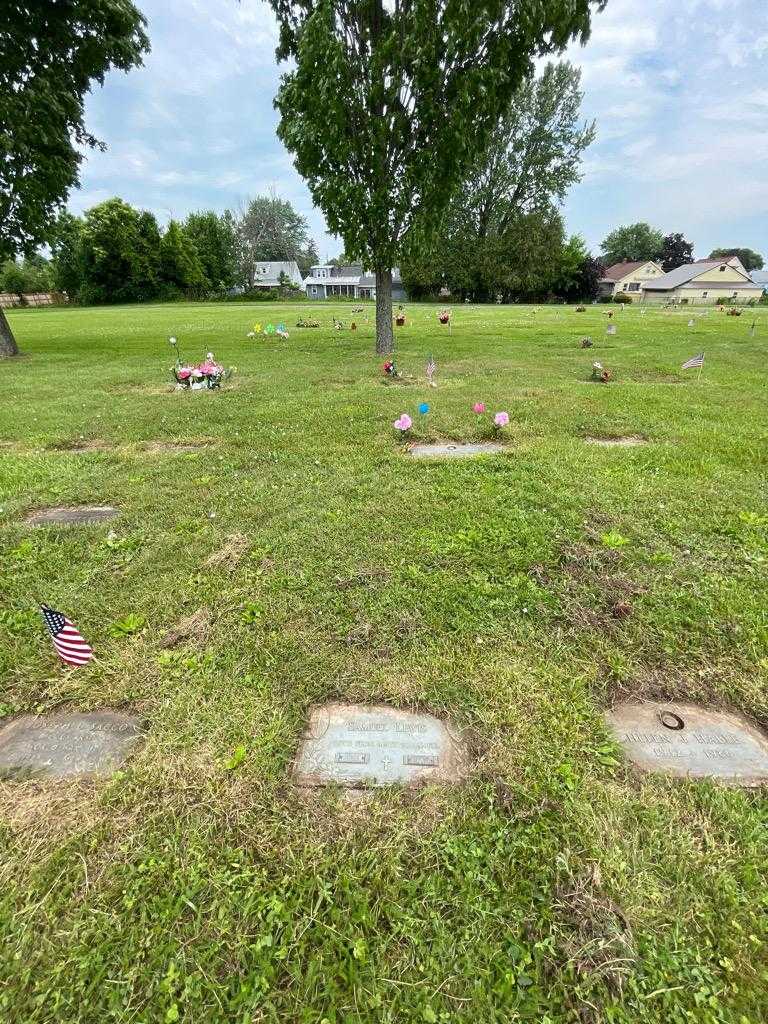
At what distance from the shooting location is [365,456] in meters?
4.37

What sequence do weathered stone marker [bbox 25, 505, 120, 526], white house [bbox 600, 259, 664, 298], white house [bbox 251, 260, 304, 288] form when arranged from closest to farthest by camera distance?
weathered stone marker [bbox 25, 505, 120, 526], white house [bbox 600, 259, 664, 298], white house [bbox 251, 260, 304, 288]

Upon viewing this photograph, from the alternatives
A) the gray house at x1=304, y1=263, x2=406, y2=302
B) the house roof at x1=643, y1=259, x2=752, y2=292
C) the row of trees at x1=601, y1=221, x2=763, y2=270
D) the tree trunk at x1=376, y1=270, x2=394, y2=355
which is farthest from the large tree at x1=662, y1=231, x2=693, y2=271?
the tree trunk at x1=376, y1=270, x2=394, y2=355

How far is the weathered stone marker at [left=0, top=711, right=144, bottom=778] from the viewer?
5.29 ft

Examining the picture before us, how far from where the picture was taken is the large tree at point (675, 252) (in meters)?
74.9

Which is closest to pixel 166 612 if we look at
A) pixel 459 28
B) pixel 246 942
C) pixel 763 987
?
pixel 246 942

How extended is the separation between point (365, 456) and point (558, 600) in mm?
2467

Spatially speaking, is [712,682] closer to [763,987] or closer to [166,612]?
[763,987]

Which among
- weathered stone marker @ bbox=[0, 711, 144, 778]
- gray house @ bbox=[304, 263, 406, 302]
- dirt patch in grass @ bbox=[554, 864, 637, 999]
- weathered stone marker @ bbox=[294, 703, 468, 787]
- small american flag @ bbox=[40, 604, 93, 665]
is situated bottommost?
dirt patch in grass @ bbox=[554, 864, 637, 999]

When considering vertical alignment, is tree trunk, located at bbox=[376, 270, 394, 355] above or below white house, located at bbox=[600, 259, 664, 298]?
below

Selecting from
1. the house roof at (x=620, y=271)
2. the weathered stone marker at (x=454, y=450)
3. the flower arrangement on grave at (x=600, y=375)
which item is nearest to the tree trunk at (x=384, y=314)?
the flower arrangement on grave at (x=600, y=375)

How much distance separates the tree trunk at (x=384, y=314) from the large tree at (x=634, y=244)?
3380 inches

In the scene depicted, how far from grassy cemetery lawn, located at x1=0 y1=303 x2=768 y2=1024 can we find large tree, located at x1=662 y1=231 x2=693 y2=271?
92551 mm

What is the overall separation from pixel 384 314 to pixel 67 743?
10.1 m

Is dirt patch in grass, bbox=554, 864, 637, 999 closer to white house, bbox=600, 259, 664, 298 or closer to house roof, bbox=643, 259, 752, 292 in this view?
white house, bbox=600, 259, 664, 298
